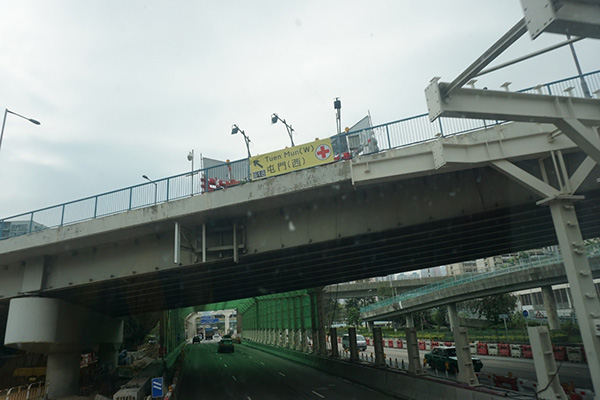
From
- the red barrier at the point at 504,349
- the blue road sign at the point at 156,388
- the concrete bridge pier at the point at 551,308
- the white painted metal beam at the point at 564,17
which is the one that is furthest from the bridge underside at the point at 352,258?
the concrete bridge pier at the point at 551,308

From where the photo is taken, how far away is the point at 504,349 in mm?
32594

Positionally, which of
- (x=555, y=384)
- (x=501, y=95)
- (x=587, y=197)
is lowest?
(x=555, y=384)

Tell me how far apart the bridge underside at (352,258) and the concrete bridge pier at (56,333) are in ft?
2.46

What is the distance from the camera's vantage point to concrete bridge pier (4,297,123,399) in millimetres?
18016

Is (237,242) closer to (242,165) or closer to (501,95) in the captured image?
(242,165)

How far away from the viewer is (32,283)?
18.5m

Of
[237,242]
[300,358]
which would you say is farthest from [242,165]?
[300,358]

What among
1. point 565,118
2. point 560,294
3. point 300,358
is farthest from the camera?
point 560,294

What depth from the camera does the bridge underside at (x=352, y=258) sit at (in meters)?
15.6

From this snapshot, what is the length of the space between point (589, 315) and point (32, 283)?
21.3m

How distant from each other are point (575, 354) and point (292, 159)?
23.2m

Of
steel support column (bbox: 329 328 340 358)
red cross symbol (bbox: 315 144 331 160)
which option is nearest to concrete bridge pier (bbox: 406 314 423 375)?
red cross symbol (bbox: 315 144 331 160)

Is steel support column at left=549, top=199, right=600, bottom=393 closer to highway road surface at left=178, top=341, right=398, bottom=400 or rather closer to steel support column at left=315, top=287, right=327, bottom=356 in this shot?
highway road surface at left=178, top=341, right=398, bottom=400

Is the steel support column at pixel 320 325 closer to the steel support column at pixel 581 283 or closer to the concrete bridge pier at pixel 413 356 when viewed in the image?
the concrete bridge pier at pixel 413 356
